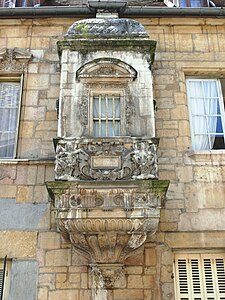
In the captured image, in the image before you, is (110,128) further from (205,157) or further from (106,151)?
(205,157)

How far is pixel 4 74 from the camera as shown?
8.56 m

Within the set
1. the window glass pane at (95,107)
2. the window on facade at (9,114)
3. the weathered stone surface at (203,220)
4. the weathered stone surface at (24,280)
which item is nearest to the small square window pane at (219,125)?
the weathered stone surface at (203,220)

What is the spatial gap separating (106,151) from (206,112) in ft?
8.62

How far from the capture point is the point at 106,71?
7457 millimetres

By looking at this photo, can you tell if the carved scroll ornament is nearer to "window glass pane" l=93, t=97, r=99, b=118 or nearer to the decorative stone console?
the decorative stone console

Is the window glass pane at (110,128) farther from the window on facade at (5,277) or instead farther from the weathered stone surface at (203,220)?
the window on facade at (5,277)

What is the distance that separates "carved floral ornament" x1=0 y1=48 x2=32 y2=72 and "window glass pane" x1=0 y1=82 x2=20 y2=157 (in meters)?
0.35

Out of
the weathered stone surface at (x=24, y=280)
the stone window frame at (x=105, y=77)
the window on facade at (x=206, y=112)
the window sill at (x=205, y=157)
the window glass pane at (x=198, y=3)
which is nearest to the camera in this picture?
the weathered stone surface at (x=24, y=280)

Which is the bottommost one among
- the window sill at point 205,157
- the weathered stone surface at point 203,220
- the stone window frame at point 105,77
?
the weathered stone surface at point 203,220

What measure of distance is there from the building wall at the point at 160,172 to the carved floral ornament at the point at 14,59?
149mm

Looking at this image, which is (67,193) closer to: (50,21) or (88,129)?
(88,129)

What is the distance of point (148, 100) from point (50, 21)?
3.22 metres

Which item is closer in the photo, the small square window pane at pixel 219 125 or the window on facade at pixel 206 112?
the window on facade at pixel 206 112

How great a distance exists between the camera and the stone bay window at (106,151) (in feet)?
20.9
